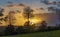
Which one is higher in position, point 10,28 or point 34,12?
point 34,12

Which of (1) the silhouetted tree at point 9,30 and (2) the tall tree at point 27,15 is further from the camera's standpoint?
(2) the tall tree at point 27,15

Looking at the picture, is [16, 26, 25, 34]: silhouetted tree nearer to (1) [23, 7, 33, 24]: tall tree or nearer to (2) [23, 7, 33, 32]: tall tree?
(2) [23, 7, 33, 32]: tall tree

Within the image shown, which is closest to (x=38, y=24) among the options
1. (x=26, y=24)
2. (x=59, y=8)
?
(x=26, y=24)

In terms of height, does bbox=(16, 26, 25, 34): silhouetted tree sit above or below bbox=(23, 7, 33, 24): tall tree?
below

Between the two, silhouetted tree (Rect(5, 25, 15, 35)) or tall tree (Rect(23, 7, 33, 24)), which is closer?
silhouetted tree (Rect(5, 25, 15, 35))

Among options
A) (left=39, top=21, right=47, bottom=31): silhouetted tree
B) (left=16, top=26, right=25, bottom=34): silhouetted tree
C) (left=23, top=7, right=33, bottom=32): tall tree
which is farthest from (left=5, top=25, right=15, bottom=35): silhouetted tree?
(left=39, top=21, right=47, bottom=31): silhouetted tree

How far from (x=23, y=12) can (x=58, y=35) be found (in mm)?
1013

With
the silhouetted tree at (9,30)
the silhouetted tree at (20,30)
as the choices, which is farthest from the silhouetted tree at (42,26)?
the silhouetted tree at (9,30)

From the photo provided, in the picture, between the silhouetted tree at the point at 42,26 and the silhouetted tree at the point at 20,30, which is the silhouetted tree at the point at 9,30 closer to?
the silhouetted tree at the point at 20,30

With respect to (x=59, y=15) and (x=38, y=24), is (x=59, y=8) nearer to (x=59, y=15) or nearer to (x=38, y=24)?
(x=59, y=15)

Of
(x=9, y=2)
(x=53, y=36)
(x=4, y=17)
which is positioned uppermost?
(x=9, y=2)

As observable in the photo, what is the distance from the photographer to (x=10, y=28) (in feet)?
18.1

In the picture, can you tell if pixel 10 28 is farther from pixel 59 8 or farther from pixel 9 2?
pixel 59 8

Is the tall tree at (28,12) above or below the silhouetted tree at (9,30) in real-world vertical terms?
above
